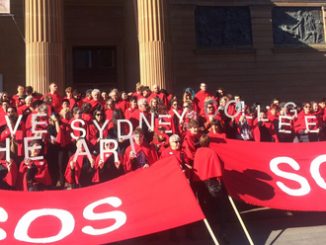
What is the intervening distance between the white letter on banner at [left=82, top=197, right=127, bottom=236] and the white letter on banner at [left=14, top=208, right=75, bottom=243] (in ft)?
0.78

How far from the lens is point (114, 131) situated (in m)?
9.67

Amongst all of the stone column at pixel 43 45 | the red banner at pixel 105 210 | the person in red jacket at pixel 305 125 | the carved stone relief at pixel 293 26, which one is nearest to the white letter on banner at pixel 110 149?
the red banner at pixel 105 210

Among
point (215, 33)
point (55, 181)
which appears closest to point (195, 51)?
point (215, 33)

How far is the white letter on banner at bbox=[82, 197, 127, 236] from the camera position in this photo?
6195 millimetres

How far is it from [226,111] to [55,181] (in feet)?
15.6

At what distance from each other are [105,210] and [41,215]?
37.8 inches

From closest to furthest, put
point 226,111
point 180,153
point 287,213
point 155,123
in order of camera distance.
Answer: point 180,153, point 287,213, point 155,123, point 226,111

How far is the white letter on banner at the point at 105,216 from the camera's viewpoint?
6.20m

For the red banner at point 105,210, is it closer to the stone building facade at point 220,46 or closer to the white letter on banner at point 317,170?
the white letter on banner at point 317,170

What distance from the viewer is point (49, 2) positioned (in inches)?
658

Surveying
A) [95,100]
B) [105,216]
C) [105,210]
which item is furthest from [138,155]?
[95,100]

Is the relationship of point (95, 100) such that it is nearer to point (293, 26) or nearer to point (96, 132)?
point (96, 132)

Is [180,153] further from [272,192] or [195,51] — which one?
[195,51]

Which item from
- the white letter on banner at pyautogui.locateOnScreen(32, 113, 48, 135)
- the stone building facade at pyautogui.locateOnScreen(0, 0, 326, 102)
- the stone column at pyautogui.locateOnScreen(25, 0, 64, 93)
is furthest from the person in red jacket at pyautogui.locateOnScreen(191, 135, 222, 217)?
the stone building facade at pyautogui.locateOnScreen(0, 0, 326, 102)
